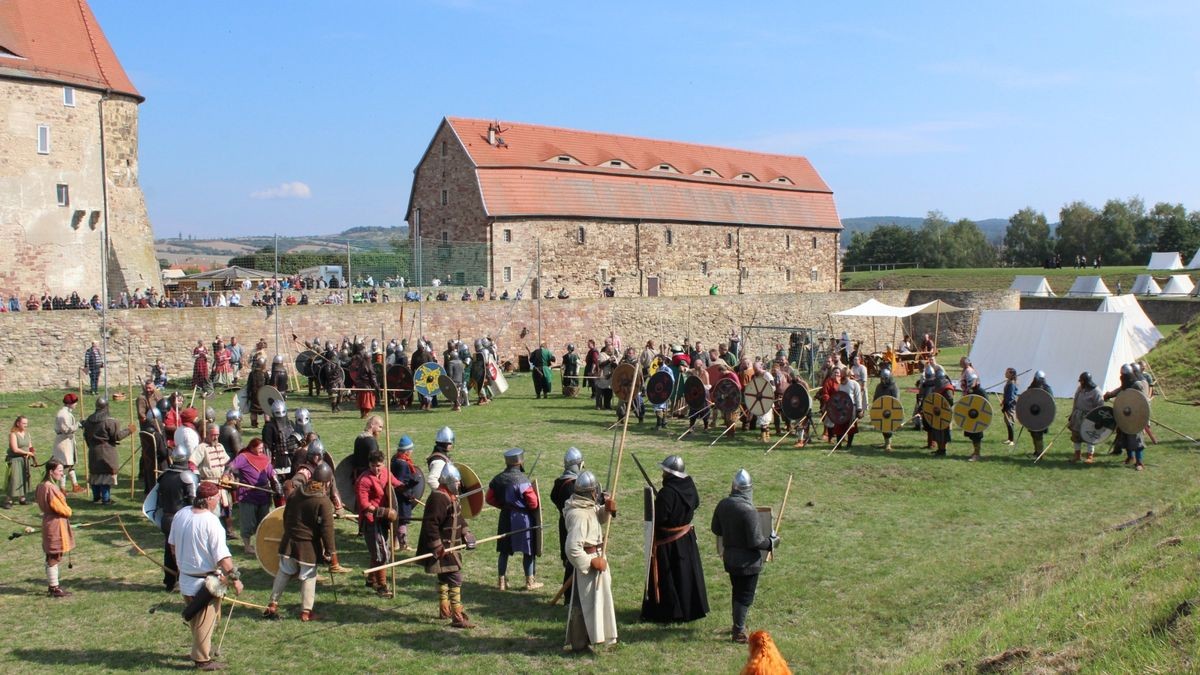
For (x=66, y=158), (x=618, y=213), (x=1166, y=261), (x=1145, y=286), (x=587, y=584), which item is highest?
(x=66, y=158)

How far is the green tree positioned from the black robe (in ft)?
265

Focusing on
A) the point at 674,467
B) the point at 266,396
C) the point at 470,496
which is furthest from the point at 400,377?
the point at 674,467

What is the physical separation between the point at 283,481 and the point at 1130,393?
37.8 feet

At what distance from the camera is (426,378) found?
20266 mm

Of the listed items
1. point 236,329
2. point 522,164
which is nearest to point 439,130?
point 522,164

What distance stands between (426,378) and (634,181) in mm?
28215

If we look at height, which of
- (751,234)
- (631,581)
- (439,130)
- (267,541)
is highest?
(439,130)

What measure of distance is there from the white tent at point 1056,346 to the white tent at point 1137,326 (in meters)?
0.76

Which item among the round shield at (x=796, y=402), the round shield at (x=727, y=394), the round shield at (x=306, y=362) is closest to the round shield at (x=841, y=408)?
the round shield at (x=796, y=402)

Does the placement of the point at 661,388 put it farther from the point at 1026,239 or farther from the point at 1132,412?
the point at 1026,239

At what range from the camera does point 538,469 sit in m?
14.3

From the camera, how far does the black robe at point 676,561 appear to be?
8047mm

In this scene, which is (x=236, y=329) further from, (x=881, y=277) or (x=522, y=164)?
(x=881, y=277)

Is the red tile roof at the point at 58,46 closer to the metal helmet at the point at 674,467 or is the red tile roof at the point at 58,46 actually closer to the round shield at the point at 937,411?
the round shield at the point at 937,411
